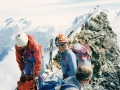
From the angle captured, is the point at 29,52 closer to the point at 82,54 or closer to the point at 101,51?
the point at 82,54

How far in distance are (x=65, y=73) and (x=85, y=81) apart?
378cm

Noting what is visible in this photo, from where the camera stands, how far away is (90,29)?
3281 cm

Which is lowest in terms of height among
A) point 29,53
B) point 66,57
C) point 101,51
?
point 101,51

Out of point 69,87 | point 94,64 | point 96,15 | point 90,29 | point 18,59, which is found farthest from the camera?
point 96,15

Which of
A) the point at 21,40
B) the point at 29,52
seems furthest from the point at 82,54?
the point at 21,40

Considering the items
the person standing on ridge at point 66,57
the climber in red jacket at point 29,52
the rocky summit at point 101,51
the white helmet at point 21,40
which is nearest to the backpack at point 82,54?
the person standing on ridge at point 66,57

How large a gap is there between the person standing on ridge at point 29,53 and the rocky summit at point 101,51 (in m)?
12.4

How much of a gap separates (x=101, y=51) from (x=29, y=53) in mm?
21171

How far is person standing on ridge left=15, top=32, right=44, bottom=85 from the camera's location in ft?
30.1

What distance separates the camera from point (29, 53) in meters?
9.45

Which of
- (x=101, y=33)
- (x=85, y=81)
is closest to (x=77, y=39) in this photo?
(x=101, y=33)

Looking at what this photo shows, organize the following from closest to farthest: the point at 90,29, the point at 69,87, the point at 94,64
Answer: the point at 69,87
the point at 94,64
the point at 90,29

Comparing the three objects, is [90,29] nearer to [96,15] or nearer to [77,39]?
[96,15]

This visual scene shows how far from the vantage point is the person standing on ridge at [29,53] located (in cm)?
919
